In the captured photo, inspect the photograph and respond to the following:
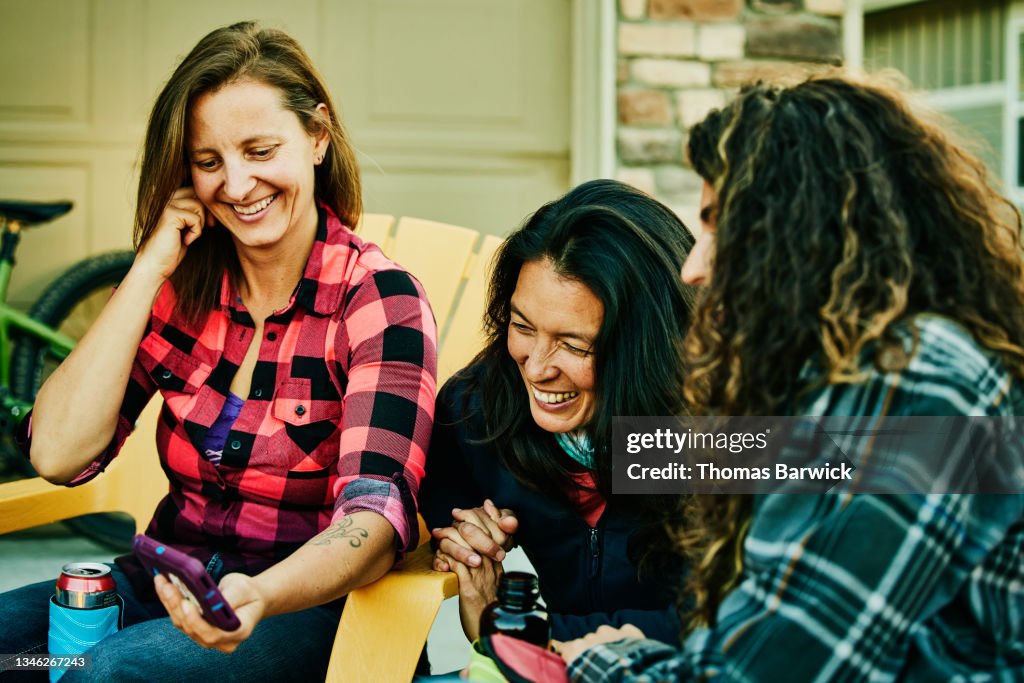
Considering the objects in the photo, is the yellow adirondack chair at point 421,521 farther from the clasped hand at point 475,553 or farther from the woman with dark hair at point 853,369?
the woman with dark hair at point 853,369

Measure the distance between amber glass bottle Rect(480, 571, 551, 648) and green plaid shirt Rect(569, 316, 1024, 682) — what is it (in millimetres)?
322

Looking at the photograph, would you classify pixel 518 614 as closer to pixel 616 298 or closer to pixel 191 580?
pixel 191 580

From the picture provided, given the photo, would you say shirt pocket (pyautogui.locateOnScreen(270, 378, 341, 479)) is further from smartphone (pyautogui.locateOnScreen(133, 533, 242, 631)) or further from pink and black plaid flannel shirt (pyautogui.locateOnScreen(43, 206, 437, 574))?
smartphone (pyautogui.locateOnScreen(133, 533, 242, 631))

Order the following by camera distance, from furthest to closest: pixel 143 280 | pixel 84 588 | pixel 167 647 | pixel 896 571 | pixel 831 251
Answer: pixel 143 280, pixel 84 588, pixel 167 647, pixel 831 251, pixel 896 571

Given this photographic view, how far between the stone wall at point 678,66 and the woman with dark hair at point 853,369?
8.10ft

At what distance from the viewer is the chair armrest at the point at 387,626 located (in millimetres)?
1550

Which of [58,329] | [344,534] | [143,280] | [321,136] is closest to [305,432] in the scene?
[344,534]

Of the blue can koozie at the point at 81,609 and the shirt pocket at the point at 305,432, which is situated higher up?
the shirt pocket at the point at 305,432

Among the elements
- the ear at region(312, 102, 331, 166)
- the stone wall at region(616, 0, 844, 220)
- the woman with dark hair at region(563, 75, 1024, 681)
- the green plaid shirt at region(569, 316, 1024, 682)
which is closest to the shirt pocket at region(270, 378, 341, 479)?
the ear at region(312, 102, 331, 166)

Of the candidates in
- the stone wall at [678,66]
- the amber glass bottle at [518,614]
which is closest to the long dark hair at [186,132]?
the amber glass bottle at [518,614]

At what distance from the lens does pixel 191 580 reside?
125 cm

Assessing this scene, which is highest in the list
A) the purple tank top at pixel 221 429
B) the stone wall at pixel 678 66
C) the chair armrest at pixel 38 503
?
the stone wall at pixel 678 66

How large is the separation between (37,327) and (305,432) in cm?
209

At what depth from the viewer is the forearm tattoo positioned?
4.99 ft
